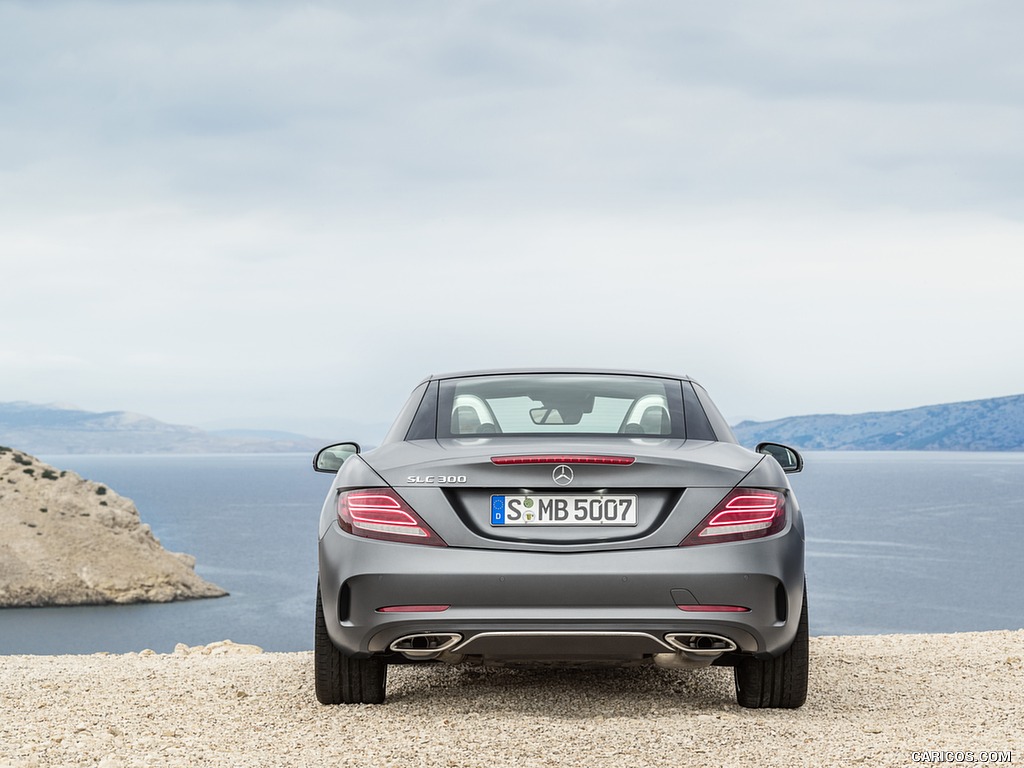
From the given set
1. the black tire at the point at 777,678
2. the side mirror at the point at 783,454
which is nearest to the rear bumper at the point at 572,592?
the black tire at the point at 777,678

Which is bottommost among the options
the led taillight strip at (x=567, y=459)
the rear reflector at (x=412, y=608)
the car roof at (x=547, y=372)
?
the rear reflector at (x=412, y=608)

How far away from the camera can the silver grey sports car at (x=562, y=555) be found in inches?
184

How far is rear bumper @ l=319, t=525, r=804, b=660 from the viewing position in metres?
4.66

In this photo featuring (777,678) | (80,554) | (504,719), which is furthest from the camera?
(80,554)

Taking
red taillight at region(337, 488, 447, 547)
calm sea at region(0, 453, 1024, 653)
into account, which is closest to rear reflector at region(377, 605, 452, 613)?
→ red taillight at region(337, 488, 447, 547)

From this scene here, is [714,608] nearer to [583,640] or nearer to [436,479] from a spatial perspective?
[583,640]

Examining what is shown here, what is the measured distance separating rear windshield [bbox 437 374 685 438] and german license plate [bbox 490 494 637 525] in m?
0.60

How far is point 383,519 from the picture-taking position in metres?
4.82

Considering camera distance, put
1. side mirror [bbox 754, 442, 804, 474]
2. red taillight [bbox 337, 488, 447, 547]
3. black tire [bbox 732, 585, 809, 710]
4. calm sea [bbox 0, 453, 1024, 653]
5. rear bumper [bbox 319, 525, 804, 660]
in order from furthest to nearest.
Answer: calm sea [bbox 0, 453, 1024, 653], side mirror [bbox 754, 442, 804, 474], black tire [bbox 732, 585, 809, 710], red taillight [bbox 337, 488, 447, 547], rear bumper [bbox 319, 525, 804, 660]

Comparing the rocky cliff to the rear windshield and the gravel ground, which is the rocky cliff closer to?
the gravel ground

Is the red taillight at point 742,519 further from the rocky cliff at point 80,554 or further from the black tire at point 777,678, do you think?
the rocky cliff at point 80,554

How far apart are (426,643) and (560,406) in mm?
1934

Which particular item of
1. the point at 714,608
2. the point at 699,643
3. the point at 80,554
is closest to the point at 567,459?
the point at 714,608

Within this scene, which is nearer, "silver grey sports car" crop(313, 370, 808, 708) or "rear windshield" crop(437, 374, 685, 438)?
"silver grey sports car" crop(313, 370, 808, 708)
